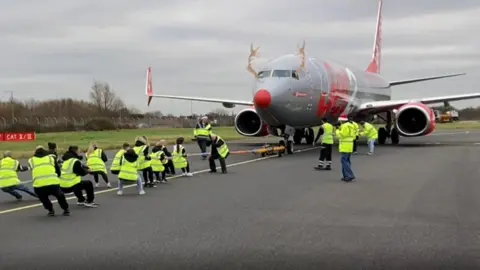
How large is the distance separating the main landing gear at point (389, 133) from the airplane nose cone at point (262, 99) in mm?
10927

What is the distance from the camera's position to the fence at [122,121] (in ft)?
198

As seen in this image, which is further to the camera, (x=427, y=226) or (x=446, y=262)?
(x=427, y=226)

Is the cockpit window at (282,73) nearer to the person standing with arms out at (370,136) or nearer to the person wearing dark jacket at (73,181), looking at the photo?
the person standing with arms out at (370,136)

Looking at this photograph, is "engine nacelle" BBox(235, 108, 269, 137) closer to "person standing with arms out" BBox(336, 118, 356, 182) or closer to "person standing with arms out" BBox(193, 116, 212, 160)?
"person standing with arms out" BBox(193, 116, 212, 160)

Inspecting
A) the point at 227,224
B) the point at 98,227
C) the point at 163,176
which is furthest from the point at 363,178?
the point at 98,227

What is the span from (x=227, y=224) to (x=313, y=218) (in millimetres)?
1478

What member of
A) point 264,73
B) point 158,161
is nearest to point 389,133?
point 264,73

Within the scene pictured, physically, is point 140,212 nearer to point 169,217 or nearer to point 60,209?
point 169,217

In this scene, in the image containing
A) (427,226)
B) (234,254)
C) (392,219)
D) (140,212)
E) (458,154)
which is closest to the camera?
(234,254)

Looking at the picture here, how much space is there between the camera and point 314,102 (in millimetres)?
25922

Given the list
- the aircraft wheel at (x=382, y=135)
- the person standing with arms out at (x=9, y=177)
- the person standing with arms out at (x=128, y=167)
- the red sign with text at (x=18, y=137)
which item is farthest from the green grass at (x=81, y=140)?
the person standing with arms out at (x=128, y=167)

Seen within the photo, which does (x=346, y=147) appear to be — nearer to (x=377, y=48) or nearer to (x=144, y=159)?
(x=144, y=159)

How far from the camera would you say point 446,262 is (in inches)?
281

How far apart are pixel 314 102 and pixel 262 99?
3.06 meters
